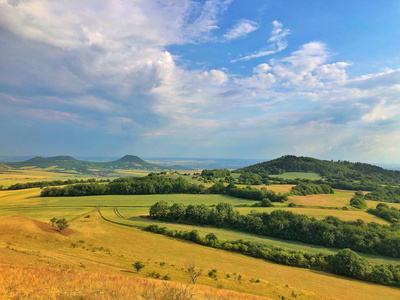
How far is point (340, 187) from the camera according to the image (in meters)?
125

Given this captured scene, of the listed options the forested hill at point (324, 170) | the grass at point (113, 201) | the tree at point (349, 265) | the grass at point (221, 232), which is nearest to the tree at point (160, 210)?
the grass at point (221, 232)

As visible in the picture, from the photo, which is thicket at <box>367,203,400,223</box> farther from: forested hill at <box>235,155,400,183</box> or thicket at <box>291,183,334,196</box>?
forested hill at <box>235,155,400,183</box>

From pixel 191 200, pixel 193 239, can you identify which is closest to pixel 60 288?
pixel 193 239

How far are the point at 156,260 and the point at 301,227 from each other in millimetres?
43141

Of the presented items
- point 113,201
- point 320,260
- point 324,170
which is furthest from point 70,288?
point 324,170

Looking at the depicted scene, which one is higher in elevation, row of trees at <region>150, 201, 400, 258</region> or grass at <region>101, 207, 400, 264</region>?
row of trees at <region>150, 201, 400, 258</region>

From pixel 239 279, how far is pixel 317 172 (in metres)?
179

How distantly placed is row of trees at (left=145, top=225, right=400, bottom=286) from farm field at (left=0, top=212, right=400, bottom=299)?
2.12 meters

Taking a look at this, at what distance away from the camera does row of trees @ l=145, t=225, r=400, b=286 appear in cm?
3788

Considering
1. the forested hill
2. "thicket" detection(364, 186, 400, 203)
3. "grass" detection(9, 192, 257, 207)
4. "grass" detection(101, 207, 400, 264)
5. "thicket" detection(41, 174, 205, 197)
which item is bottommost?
"grass" detection(101, 207, 400, 264)

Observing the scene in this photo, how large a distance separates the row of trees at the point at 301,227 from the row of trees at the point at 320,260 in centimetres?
1089

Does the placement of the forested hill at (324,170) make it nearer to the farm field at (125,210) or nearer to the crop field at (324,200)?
the crop field at (324,200)

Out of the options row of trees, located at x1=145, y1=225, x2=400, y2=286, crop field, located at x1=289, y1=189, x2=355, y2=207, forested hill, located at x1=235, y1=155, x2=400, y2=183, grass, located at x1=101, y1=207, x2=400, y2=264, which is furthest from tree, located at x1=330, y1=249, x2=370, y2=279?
forested hill, located at x1=235, y1=155, x2=400, y2=183

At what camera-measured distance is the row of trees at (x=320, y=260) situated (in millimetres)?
37875
